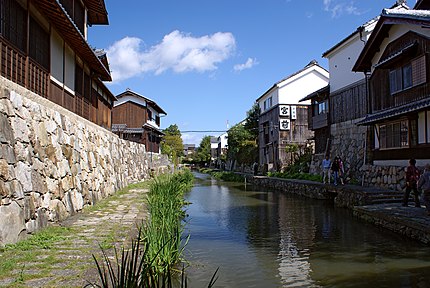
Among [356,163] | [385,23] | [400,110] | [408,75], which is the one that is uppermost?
[385,23]

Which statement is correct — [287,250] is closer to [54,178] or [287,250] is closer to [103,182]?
[54,178]

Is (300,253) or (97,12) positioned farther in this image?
→ (97,12)

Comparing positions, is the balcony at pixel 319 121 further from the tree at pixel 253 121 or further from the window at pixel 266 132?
the tree at pixel 253 121

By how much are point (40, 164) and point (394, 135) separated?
15.4 meters

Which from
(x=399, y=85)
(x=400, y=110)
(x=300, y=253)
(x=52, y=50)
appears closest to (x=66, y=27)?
(x=52, y=50)

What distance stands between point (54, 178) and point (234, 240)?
5.22 meters

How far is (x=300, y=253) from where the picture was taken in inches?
361

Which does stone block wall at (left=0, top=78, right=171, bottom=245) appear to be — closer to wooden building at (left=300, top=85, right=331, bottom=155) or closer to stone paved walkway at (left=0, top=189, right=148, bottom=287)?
stone paved walkway at (left=0, top=189, right=148, bottom=287)

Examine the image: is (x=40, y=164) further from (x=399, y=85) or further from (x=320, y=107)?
(x=320, y=107)

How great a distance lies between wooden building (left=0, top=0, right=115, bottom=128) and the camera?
8.50 m

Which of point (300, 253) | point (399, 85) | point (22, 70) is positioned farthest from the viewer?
point (399, 85)

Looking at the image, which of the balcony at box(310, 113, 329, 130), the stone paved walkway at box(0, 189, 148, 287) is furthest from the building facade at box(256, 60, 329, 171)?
the stone paved walkway at box(0, 189, 148, 287)

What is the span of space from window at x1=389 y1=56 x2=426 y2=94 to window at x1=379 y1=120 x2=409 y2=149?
1618 mm

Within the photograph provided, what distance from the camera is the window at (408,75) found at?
15.2 meters
